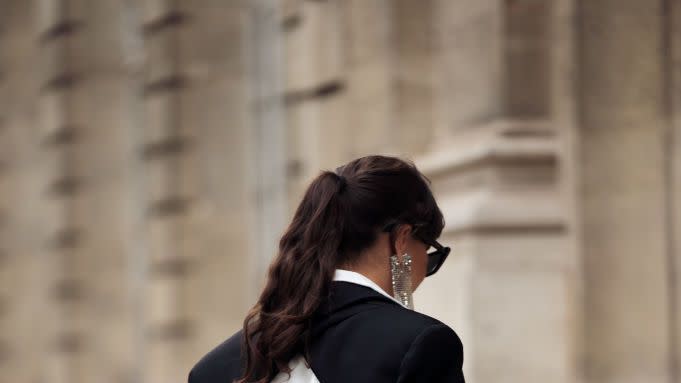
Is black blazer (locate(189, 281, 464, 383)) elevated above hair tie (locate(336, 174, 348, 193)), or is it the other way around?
hair tie (locate(336, 174, 348, 193))

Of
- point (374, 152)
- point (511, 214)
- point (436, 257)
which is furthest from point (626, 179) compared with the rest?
point (436, 257)

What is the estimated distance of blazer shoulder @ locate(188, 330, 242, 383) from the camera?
3084 millimetres

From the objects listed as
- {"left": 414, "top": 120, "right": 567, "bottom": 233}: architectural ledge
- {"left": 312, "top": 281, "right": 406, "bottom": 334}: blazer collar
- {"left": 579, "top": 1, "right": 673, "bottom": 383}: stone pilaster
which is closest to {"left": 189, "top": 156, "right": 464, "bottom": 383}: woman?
{"left": 312, "top": 281, "right": 406, "bottom": 334}: blazer collar

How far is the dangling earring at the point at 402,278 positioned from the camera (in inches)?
119

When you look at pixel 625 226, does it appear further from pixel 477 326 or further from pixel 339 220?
pixel 339 220

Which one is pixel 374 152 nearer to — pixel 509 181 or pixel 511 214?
pixel 509 181

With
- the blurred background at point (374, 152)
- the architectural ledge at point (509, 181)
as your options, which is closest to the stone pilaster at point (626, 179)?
the blurred background at point (374, 152)

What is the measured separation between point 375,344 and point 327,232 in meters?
0.23

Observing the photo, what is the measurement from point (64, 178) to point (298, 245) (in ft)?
49.5

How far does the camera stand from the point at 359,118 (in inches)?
382

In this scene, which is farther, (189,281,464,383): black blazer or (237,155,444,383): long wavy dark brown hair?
(237,155,444,383): long wavy dark brown hair

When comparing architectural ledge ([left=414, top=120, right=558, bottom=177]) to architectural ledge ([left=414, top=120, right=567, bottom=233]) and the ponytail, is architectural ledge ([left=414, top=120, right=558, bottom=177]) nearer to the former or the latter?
architectural ledge ([left=414, top=120, right=567, bottom=233])

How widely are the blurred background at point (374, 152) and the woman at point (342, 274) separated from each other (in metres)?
4.06

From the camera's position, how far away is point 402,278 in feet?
10.0
